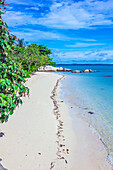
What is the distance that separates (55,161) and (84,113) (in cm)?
622

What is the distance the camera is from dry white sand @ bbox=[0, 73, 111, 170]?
5062 millimetres

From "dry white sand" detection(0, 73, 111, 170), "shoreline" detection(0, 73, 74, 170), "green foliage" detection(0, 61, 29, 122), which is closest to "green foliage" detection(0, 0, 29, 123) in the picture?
"green foliage" detection(0, 61, 29, 122)

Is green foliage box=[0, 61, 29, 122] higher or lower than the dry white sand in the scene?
higher

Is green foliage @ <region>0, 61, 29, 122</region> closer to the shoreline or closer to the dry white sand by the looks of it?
the shoreline

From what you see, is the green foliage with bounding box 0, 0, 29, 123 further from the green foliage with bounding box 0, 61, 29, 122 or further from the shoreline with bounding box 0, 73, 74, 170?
the shoreline with bounding box 0, 73, 74, 170

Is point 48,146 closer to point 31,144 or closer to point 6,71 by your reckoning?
point 31,144

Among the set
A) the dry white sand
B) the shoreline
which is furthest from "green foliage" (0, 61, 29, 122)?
the dry white sand

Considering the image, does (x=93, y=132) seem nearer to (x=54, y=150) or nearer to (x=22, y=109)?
(x=54, y=150)

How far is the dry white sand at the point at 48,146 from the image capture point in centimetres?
506

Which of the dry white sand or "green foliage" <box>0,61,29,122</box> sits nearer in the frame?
"green foliage" <box>0,61,29,122</box>

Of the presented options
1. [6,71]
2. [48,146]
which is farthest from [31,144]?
[6,71]

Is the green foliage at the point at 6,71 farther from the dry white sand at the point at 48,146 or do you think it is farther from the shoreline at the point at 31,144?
the dry white sand at the point at 48,146

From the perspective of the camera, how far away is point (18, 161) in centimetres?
501

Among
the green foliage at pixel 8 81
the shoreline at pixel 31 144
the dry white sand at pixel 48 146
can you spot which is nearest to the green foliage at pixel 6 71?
the green foliage at pixel 8 81
